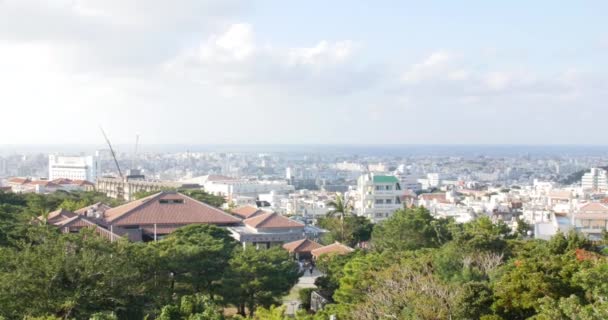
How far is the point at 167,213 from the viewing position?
118ft

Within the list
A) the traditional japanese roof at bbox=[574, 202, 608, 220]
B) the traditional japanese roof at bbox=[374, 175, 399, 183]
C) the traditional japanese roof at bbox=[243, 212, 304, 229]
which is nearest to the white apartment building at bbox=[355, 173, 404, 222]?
the traditional japanese roof at bbox=[374, 175, 399, 183]

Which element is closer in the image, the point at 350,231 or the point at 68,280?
the point at 68,280

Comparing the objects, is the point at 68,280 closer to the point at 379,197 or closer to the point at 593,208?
the point at 593,208

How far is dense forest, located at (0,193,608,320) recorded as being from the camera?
16.3 metres

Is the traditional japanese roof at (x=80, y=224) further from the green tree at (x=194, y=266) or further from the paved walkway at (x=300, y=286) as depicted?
the green tree at (x=194, y=266)

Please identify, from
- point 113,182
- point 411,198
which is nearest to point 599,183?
point 411,198

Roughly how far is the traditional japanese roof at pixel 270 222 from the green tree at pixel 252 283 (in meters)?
12.5

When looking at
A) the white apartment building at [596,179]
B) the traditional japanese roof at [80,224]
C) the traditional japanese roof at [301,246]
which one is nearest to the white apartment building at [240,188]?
the white apartment building at [596,179]

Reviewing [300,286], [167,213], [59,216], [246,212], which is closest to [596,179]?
[246,212]

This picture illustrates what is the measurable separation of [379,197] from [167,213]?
22833 millimetres

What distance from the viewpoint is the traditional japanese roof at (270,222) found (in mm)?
36875

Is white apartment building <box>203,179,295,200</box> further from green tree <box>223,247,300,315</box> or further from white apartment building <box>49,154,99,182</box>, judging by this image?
green tree <box>223,247,300,315</box>

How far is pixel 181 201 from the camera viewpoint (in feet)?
122

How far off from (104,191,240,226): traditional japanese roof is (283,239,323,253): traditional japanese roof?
131 inches
